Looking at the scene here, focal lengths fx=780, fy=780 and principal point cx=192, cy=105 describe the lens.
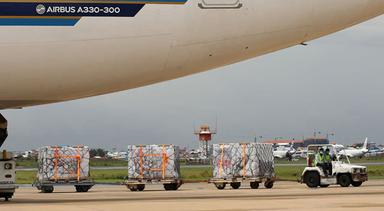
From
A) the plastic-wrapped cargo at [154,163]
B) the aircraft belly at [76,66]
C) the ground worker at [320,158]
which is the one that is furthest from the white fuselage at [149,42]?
the plastic-wrapped cargo at [154,163]

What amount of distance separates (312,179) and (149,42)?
23.9m

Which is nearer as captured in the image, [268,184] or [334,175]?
[268,184]

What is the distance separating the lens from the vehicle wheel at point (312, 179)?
42500 mm

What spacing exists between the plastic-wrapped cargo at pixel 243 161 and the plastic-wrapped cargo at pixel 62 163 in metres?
7.85

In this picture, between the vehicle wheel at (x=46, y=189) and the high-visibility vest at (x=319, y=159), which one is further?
the high-visibility vest at (x=319, y=159)

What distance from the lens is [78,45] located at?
67.5 feet

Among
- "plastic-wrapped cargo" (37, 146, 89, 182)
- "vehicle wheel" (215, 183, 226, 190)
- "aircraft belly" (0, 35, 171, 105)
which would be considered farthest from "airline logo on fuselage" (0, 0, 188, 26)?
"plastic-wrapped cargo" (37, 146, 89, 182)

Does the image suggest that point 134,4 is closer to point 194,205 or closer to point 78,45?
point 78,45

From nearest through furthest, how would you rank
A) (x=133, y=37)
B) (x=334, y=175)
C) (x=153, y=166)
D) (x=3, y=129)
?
1. (x=133, y=37)
2. (x=3, y=129)
3. (x=334, y=175)
4. (x=153, y=166)

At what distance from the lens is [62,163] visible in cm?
4459

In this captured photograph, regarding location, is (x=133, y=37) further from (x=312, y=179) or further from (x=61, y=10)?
(x=312, y=179)

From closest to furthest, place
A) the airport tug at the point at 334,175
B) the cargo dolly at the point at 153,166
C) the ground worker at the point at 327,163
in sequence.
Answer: the airport tug at the point at 334,175 → the ground worker at the point at 327,163 → the cargo dolly at the point at 153,166

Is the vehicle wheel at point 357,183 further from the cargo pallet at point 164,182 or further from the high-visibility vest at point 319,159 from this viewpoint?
the cargo pallet at point 164,182

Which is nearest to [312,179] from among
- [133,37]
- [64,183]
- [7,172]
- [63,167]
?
[64,183]
